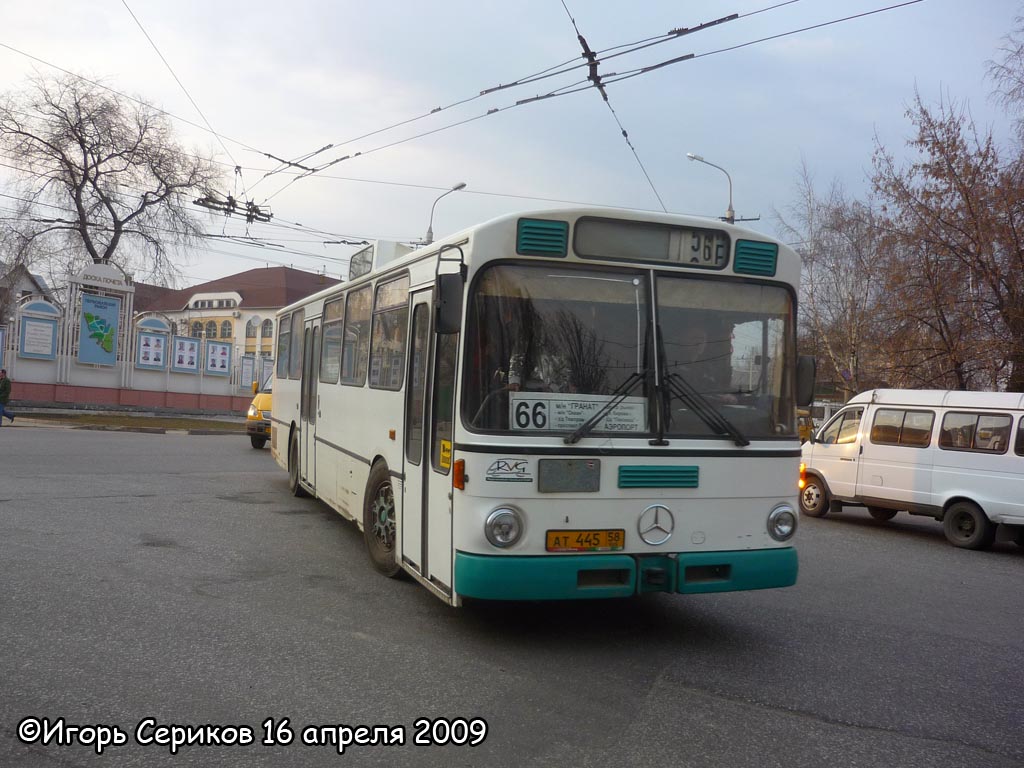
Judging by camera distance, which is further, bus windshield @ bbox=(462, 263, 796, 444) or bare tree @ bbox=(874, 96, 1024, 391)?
bare tree @ bbox=(874, 96, 1024, 391)

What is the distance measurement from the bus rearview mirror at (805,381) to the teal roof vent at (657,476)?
43.1 inches

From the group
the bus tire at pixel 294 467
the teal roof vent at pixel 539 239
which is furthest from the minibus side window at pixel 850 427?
the teal roof vent at pixel 539 239

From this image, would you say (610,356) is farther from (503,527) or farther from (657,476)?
(503,527)

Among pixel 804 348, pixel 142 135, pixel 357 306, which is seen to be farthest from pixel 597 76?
pixel 142 135

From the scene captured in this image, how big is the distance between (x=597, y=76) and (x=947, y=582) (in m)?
7.63

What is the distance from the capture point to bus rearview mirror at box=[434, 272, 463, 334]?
5504 mm

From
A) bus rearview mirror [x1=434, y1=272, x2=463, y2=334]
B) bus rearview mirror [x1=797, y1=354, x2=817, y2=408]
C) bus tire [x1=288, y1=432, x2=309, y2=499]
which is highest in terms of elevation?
bus rearview mirror [x1=434, y1=272, x2=463, y2=334]

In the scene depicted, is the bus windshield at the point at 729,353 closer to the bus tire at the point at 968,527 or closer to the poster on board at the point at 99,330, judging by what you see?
the bus tire at the point at 968,527

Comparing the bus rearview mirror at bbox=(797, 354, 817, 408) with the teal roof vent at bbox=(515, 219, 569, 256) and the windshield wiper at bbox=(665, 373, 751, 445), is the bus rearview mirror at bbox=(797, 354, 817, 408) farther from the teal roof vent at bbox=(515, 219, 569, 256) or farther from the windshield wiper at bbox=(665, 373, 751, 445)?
the teal roof vent at bbox=(515, 219, 569, 256)

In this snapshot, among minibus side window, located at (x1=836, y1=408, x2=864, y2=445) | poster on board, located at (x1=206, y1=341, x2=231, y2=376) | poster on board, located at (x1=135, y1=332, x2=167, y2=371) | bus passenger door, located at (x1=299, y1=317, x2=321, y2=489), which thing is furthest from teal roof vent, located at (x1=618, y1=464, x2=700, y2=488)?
poster on board, located at (x1=206, y1=341, x2=231, y2=376)

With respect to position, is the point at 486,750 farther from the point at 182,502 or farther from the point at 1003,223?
the point at 1003,223

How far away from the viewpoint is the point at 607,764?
3994 millimetres

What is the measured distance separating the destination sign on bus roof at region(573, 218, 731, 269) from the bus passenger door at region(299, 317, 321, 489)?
19.1 feet

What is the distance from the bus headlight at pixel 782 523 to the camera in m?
6.12
